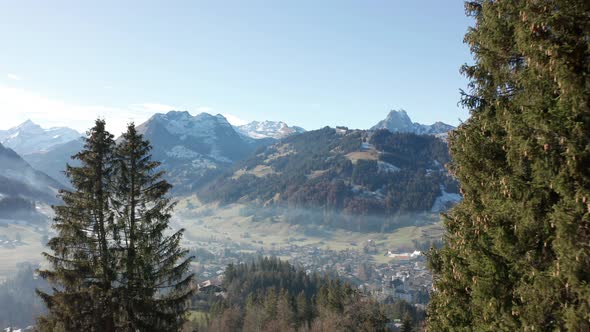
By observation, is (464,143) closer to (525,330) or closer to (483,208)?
(483,208)

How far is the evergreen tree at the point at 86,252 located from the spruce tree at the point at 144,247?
655mm

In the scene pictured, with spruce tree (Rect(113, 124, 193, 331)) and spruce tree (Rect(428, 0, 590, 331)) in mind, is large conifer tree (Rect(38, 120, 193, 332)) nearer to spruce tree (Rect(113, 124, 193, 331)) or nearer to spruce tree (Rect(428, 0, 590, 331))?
spruce tree (Rect(113, 124, 193, 331))

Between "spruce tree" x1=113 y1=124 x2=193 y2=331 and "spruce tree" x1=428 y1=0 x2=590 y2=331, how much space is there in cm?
1484

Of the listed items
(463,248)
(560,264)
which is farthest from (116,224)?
(560,264)

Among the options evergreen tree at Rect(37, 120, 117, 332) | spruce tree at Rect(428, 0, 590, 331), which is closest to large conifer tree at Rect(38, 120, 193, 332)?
evergreen tree at Rect(37, 120, 117, 332)

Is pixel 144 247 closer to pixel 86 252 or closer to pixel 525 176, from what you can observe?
pixel 86 252

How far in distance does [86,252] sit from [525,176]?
20.2m

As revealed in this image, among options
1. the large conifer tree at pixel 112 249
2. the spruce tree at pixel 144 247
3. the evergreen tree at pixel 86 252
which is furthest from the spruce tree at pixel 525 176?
the evergreen tree at pixel 86 252

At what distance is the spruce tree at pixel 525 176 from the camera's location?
360 inches

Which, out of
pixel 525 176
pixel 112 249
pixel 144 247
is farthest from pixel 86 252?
pixel 525 176

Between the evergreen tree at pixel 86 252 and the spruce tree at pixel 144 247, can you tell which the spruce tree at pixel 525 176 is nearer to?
Answer: the spruce tree at pixel 144 247

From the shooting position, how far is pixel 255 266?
140000 mm

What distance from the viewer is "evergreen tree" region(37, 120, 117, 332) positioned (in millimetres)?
20688

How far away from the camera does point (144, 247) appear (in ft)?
73.6
